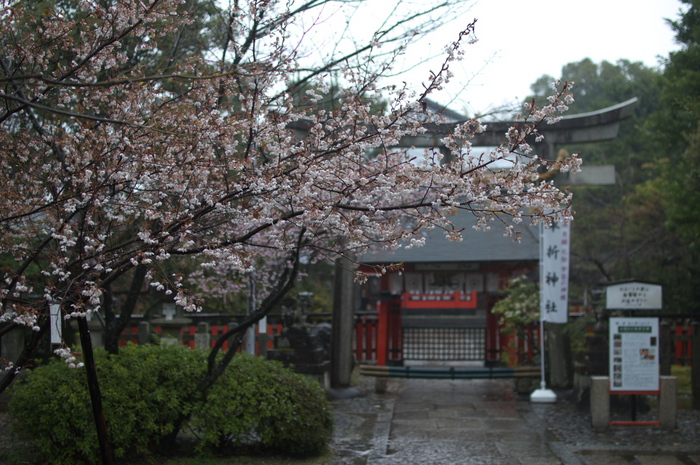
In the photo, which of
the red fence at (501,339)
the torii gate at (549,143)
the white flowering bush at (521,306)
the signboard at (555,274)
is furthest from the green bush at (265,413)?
the white flowering bush at (521,306)

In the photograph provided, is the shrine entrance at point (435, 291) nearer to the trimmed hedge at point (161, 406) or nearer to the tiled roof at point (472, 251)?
the tiled roof at point (472, 251)

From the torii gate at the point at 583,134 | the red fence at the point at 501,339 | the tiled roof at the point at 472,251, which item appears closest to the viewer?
the red fence at the point at 501,339

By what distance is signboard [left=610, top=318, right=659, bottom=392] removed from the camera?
890 cm

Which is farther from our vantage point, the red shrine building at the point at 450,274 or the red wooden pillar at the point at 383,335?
the red wooden pillar at the point at 383,335

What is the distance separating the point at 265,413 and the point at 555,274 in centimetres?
656

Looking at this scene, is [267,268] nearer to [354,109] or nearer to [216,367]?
[216,367]

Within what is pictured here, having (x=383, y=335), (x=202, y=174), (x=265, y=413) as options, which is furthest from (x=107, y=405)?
(x=383, y=335)

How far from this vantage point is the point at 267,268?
1230 cm

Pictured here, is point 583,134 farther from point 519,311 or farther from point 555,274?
point 519,311

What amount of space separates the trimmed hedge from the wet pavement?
74cm

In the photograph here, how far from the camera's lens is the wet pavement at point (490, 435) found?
739 cm

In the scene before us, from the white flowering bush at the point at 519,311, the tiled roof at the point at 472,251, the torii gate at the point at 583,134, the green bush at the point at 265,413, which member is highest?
the torii gate at the point at 583,134

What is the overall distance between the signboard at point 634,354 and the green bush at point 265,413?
415 cm

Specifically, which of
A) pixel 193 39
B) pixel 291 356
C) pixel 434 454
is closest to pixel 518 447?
pixel 434 454
